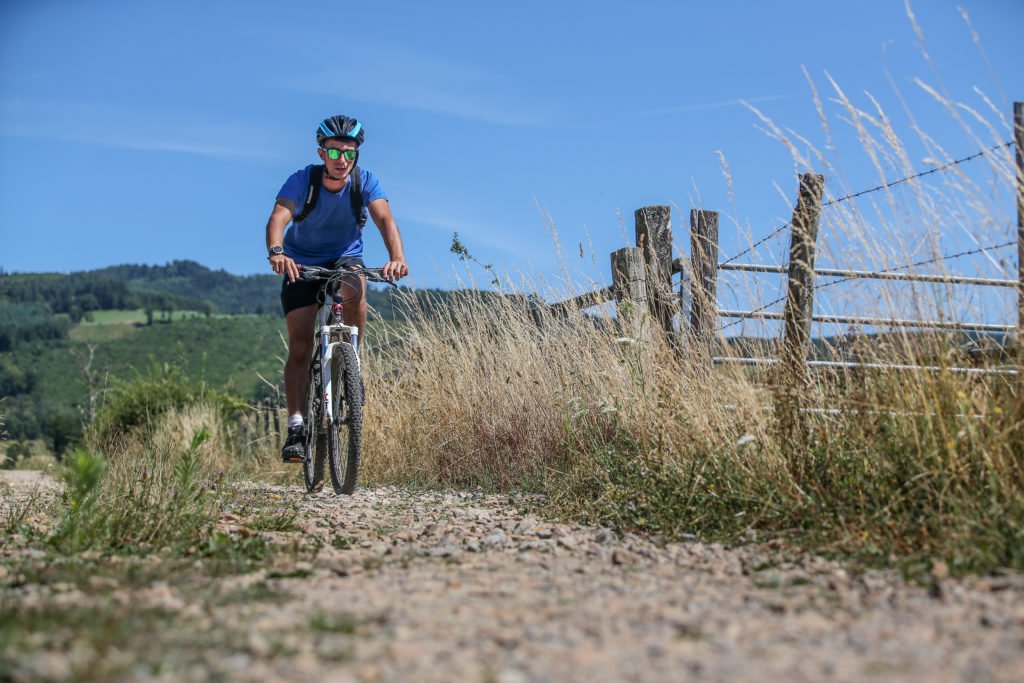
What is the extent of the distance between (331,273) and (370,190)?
630 millimetres

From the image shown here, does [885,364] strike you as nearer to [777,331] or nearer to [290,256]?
[777,331]

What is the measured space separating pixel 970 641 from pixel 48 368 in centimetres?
8322

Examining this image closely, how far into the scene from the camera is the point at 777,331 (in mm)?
4633

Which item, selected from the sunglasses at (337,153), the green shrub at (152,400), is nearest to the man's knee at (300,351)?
the sunglasses at (337,153)

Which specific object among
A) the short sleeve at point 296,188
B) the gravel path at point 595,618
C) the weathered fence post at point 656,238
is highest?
the short sleeve at point 296,188

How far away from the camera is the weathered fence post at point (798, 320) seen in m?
4.09

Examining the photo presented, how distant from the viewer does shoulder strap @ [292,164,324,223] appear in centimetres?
576

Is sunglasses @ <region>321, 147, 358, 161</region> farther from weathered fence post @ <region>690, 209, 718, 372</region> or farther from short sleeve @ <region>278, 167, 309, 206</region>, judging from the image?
weathered fence post @ <region>690, 209, 718, 372</region>

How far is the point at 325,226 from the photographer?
5.91 m

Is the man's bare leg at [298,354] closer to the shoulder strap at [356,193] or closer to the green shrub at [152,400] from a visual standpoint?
the shoulder strap at [356,193]

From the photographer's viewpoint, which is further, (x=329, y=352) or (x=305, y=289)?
(x=305, y=289)

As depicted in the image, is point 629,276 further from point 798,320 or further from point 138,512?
point 138,512

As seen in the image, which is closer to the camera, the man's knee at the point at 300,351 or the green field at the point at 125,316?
the man's knee at the point at 300,351

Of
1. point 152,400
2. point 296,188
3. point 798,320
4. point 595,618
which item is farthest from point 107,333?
point 595,618
